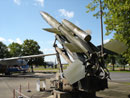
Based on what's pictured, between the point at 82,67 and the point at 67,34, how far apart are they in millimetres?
3243

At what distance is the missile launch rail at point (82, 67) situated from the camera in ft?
23.3

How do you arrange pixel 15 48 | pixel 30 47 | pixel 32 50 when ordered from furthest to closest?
pixel 15 48
pixel 30 47
pixel 32 50

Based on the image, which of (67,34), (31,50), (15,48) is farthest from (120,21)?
(15,48)

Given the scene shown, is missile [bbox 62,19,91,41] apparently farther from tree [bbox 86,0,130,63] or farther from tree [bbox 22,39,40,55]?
tree [bbox 22,39,40,55]

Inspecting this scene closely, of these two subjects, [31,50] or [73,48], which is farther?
[31,50]

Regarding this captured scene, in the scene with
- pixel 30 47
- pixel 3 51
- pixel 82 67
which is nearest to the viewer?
pixel 82 67

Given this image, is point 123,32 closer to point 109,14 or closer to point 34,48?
point 109,14

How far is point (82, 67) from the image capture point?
22.4 feet

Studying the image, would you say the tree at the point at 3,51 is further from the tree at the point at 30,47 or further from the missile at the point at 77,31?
the missile at the point at 77,31

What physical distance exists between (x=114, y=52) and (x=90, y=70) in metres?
2.13

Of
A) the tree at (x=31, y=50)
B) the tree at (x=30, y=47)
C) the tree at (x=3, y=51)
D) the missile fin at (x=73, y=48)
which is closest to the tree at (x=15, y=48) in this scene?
the tree at (x=3, y=51)

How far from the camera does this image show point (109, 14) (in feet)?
46.2

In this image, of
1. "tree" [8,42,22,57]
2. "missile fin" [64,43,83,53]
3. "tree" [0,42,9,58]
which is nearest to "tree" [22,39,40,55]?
"tree" [0,42,9,58]

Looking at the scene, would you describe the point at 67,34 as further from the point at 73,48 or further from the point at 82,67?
the point at 82,67
